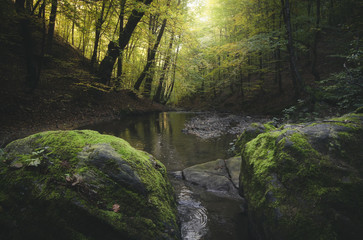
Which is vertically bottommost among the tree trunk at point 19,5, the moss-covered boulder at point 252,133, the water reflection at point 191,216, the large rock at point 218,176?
the water reflection at point 191,216

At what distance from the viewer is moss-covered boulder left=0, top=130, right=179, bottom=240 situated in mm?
1876

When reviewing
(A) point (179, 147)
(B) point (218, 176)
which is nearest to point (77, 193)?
(B) point (218, 176)

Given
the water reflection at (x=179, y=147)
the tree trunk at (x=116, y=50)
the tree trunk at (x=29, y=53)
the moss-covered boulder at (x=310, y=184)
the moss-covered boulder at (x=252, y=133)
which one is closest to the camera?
the moss-covered boulder at (x=310, y=184)

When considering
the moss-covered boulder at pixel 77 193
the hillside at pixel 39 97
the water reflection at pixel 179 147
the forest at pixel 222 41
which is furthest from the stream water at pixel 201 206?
the forest at pixel 222 41

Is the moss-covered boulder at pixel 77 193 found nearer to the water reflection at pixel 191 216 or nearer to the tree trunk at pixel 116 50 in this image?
the water reflection at pixel 191 216

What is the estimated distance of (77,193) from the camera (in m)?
2.09

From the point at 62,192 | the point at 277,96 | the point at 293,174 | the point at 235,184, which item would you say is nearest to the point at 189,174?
the point at 235,184

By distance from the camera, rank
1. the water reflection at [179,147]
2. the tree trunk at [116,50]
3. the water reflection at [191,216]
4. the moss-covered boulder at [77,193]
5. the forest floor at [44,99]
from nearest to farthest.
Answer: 1. the moss-covered boulder at [77,193]
2. the water reflection at [191,216]
3. the water reflection at [179,147]
4. the forest floor at [44,99]
5. the tree trunk at [116,50]

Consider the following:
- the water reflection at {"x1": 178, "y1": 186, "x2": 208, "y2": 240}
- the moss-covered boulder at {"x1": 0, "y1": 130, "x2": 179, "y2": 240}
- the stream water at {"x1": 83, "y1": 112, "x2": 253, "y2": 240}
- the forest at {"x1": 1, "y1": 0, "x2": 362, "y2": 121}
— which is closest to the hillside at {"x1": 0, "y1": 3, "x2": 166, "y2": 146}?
the forest at {"x1": 1, "y1": 0, "x2": 362, "y2": 121}

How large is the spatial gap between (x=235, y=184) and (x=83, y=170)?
12.0 feet

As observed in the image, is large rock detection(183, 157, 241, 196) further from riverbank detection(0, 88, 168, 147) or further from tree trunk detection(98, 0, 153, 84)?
tree trunk detection(98, 0, 153, 84)

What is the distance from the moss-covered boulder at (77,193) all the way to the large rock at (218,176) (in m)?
2.12

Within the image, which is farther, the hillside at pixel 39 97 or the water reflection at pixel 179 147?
the hillside at pixel 39 97

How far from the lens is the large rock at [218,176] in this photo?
4598 millimetres
